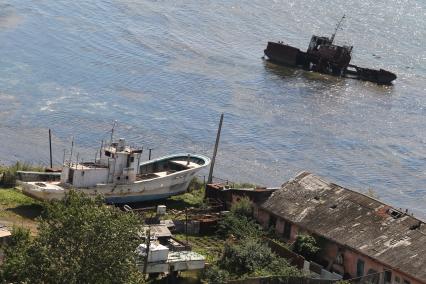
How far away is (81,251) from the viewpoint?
77.8 ft

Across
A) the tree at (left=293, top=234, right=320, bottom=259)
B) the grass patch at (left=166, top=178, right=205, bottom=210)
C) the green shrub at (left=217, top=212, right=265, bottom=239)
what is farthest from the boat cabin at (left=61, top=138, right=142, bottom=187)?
the tree at (left=293, top=234, right=320, bottom=259)

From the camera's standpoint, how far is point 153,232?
31812 mm

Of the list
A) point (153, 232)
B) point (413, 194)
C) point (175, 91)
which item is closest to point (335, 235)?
point (153, 232)

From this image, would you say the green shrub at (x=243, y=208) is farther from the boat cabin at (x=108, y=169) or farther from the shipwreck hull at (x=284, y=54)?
the shipwreck hull at (x=284, y=54)

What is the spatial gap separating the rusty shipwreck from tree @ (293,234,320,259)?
44532mm

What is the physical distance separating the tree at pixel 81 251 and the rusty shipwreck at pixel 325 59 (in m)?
55.1

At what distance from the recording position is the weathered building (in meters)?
32.5

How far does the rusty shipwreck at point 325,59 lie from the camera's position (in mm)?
78012

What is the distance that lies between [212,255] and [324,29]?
58.7 m

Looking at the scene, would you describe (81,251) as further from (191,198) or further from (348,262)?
(191,198)

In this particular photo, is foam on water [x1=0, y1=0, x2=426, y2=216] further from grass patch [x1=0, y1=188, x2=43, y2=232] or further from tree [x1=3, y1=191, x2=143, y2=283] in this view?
tree [x1=3, y1=191, x2=143, y2=283]

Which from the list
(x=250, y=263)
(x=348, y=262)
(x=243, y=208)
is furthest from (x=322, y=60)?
(x=250, y=263)

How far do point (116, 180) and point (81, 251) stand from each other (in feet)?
49.2

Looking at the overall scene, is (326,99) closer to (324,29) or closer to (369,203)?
(324,29)
